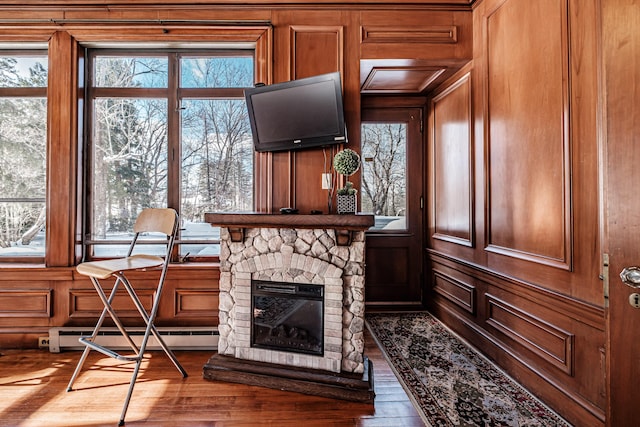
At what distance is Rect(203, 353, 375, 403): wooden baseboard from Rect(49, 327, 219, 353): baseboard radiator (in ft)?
1.34

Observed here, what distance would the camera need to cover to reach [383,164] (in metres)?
3.92

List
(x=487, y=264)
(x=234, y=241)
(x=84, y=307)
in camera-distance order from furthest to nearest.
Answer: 1. (x=84, y=307)
2. (x=487, y=264)
3. (x=234, y=241)

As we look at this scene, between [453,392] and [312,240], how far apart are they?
1330 millimetres

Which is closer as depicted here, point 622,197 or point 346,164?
point 622,197

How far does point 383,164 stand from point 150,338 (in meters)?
2.87

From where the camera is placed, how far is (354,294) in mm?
2227

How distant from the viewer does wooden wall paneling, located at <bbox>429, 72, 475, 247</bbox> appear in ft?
9.76

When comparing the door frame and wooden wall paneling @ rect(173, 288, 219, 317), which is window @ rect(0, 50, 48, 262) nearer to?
wooden wall paneling @ rect(173, 288, 219, 317)

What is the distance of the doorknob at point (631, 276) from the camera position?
3.34ft

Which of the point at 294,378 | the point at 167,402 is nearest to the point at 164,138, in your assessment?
the point at 167,402

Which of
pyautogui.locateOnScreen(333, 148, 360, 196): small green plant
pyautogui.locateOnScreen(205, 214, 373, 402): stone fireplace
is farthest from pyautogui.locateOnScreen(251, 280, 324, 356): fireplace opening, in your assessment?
pyautogui.locateOnScreen(333, 148, 360, 196): small green plant

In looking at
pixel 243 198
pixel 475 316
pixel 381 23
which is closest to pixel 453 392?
pixel 475 316

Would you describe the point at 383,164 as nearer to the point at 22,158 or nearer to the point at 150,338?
the point at 150,338

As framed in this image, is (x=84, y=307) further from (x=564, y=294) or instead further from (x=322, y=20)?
(x=564, y=294)
